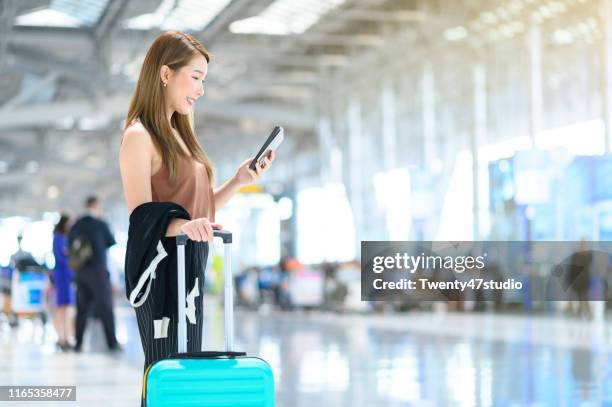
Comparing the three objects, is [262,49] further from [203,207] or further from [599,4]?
[203,207]

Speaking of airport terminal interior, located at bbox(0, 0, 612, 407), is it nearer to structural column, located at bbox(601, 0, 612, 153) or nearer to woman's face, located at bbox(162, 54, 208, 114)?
structural column, located at bbox(601, 0, 612, 153)

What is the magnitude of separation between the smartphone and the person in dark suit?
8.92 metres

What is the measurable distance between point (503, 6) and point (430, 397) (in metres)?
19.4

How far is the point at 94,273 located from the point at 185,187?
928 cm

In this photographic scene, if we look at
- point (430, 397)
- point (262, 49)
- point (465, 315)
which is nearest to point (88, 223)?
point (430, 397)

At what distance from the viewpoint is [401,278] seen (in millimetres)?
6629

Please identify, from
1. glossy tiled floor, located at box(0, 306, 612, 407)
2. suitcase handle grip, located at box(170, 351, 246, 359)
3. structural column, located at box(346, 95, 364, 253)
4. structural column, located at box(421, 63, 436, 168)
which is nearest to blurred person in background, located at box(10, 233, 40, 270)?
glossy tiled floor, located at box(0, 306, 612, 407)

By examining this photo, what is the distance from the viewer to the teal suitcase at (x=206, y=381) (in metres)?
3.00

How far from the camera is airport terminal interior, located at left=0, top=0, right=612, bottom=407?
32.5ft

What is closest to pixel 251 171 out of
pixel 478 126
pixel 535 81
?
pixel 535 81

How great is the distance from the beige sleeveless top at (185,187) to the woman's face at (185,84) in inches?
7.2

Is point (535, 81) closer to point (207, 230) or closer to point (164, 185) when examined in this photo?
point (164, 185)

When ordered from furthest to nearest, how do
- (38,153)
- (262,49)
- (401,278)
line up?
1. (38,153)
2. (262,49)
3. (401,278)

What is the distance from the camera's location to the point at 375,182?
1286 inches
